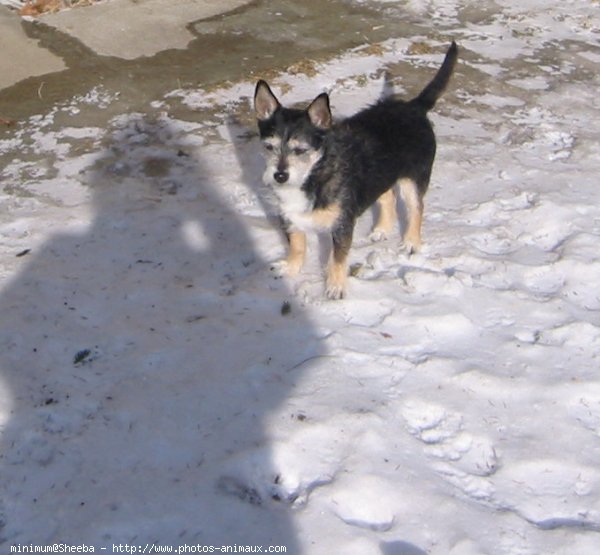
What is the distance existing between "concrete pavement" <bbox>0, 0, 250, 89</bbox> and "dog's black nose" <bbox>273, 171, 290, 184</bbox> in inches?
167

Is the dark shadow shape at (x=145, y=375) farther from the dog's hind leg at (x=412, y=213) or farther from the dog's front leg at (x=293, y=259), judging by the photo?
the dog's hind leg at (x=412, y=213)

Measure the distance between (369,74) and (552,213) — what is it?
2962 mm

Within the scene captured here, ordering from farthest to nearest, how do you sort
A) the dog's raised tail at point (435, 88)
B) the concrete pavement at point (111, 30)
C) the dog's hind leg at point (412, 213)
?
the concrete pavement at point (111, 30)
the dog's raised tail at point (435, 88)
the dog's hind leg at point (412, 213)

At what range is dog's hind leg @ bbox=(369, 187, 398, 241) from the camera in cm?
585

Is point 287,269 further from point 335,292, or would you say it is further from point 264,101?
point 264,101

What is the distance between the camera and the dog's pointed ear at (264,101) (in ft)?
15.5

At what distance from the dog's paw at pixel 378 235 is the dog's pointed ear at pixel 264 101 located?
1.44 metres

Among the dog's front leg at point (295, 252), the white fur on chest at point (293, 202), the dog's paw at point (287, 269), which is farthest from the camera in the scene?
the dog's paw at point (287, 269)

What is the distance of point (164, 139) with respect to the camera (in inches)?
274

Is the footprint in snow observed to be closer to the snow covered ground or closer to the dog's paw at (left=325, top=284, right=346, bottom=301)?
the snow covered ground

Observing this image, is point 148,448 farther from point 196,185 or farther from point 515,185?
point 515,185

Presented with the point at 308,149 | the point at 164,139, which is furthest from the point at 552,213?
the point at 164,139

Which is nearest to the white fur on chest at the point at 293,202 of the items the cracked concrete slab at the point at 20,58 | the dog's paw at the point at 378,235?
the dog's paw at the point at 378,235

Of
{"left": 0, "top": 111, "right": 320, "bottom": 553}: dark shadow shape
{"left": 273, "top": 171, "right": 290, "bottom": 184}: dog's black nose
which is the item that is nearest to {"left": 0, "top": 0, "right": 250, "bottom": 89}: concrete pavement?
{"left": 0, "top": 111, "right": 320, "bottom": 553}: dark shadow shape
